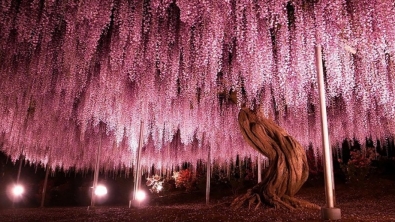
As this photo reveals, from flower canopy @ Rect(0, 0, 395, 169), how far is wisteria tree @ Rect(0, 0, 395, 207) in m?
0.02

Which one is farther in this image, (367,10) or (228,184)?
(228,184)

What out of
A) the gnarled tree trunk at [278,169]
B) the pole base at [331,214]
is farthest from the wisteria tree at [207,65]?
the pole base at [331,214]

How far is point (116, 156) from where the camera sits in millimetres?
12227

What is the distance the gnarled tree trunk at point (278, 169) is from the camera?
5.26m

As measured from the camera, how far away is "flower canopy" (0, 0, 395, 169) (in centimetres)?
396

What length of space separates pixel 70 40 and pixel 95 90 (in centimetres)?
158

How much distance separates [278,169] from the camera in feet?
17.7

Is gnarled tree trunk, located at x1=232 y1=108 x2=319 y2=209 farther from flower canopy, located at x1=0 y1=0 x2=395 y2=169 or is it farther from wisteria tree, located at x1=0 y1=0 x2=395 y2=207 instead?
flower canopy, located at x1=0 y1=0 x2=395 y2=169

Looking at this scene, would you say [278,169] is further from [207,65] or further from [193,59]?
[193,59]

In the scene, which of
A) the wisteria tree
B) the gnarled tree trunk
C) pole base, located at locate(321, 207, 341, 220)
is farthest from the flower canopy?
pole base, located at locate(321, 207, 341, 220)

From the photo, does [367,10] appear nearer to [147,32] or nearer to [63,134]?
[147,32]

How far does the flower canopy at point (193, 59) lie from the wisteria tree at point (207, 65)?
0.02m

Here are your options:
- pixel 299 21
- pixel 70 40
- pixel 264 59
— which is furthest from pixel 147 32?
pixel 299 21

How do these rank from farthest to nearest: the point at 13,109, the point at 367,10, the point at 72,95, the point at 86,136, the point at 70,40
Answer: the point at 86,136 → the point at 13,109 → the point at 72,95 → the point at 70,40 → the point at 367,10
